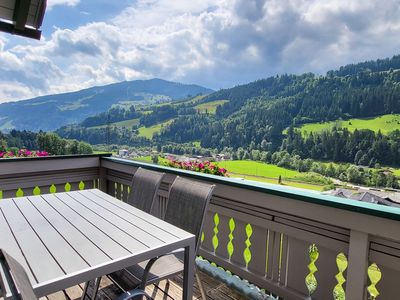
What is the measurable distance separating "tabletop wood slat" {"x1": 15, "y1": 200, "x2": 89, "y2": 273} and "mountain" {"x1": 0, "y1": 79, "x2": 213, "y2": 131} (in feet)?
50.5

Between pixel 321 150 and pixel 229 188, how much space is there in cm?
824

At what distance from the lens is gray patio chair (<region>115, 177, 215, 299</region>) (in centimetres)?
184

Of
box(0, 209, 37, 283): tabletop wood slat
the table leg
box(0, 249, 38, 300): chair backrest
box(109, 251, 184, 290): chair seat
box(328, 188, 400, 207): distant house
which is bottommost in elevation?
box(109, 251, 184, 290): chair seat

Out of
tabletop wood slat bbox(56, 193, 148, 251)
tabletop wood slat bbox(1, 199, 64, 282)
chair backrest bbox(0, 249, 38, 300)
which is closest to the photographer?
chair backrest bbox(0, 249, 38, 300)

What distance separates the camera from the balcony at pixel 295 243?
1.61 metres

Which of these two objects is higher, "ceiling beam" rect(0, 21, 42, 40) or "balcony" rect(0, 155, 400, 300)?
"ceiling beam" rect(0, 21, 42, 40)

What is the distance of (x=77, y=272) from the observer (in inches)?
45.9

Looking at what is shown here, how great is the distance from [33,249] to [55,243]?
103mm

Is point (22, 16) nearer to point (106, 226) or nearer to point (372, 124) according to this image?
point (106, 226)

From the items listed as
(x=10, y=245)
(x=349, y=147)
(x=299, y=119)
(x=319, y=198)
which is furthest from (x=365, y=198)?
(x=299, y=119)

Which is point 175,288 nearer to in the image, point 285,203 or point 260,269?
point 260,269

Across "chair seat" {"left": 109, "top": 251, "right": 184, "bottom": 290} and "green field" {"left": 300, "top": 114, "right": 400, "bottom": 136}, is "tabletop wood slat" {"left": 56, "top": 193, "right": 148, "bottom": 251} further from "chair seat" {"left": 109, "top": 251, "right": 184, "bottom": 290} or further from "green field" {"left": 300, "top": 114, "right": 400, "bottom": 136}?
"green field" {"left": 300, "top": 114, "right": 400, "bottom": 136}

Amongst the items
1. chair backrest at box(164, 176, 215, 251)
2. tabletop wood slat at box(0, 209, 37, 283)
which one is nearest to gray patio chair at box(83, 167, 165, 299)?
chair backrest at box(164, 176, 215, 251)

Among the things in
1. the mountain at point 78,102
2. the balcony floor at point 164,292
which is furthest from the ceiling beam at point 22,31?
the mountain at point 78,102
